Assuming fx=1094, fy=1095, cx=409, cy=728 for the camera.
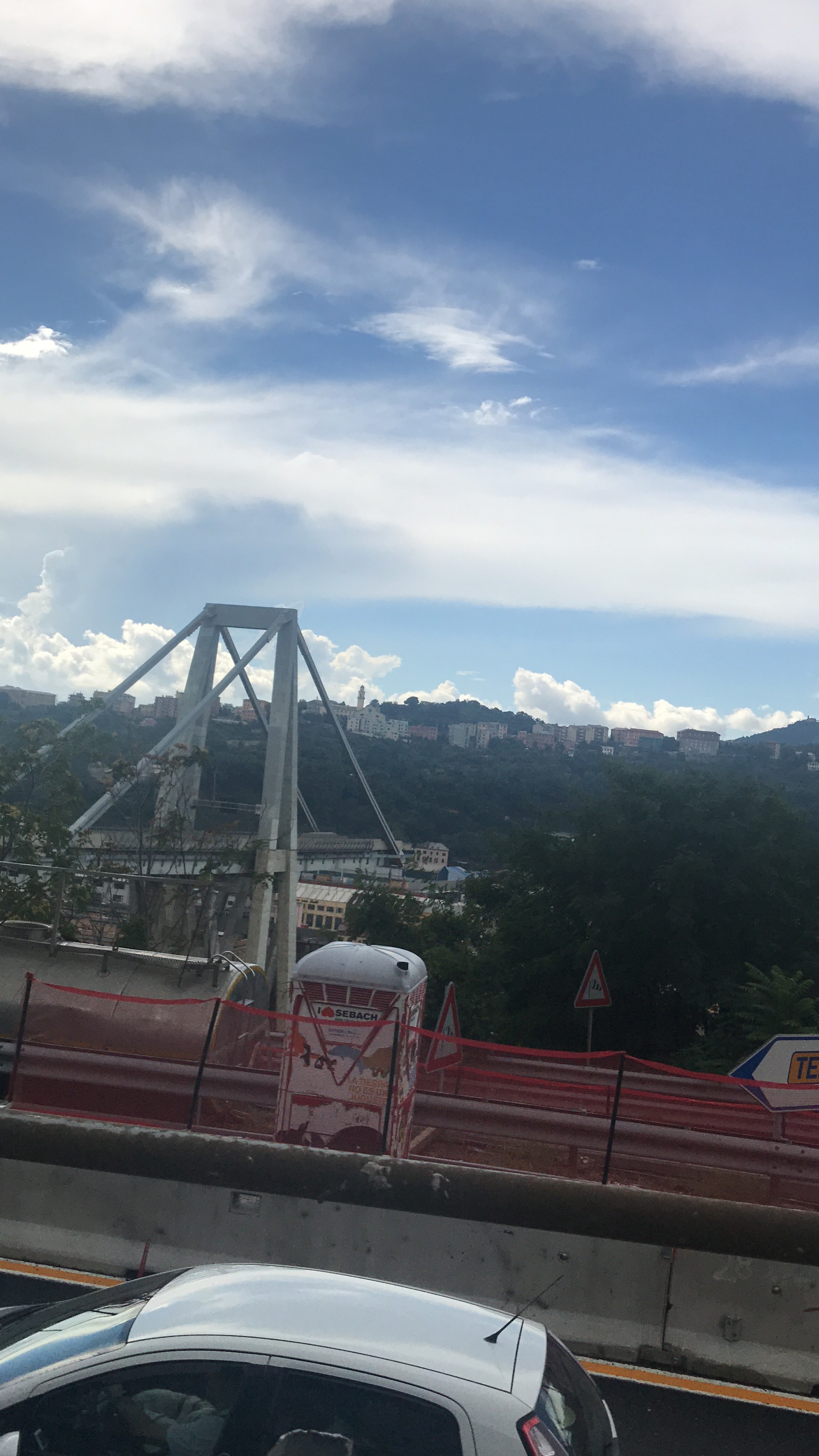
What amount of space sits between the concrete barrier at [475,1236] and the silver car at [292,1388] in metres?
2.74

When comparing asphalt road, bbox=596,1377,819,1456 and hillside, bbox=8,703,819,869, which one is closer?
asphalt road, bbox=596,1377,819,1456

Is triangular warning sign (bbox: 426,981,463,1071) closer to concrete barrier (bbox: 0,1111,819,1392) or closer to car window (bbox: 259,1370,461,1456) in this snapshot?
concrete barrier (bbox: 0,1111,819,1392)

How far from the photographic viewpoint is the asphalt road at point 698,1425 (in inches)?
217

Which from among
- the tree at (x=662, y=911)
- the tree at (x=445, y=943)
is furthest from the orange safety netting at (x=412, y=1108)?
the tree at (x=662, y=911)

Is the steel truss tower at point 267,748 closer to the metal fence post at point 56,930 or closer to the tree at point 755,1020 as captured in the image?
Answer: the metal fence post at point 56,930

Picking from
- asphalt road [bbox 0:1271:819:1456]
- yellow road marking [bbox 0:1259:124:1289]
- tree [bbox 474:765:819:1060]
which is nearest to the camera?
asphalt road [bbox 0:1271:819:1456]

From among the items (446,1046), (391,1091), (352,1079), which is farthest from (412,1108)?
(446,1046)

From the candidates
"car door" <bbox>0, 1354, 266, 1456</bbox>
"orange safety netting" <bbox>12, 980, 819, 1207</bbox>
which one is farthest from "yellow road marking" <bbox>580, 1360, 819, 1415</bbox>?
"car door" <bbox>0, 1354, 266, 1456</bbox>

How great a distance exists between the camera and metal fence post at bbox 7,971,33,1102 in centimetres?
866

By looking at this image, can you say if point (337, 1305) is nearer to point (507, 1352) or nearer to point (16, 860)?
point (507, 1352)

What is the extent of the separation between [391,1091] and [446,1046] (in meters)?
3.49

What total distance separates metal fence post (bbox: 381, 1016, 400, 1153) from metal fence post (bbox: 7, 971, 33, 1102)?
2.86m

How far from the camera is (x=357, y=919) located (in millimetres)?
48688

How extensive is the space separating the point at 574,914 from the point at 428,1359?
2151cm
